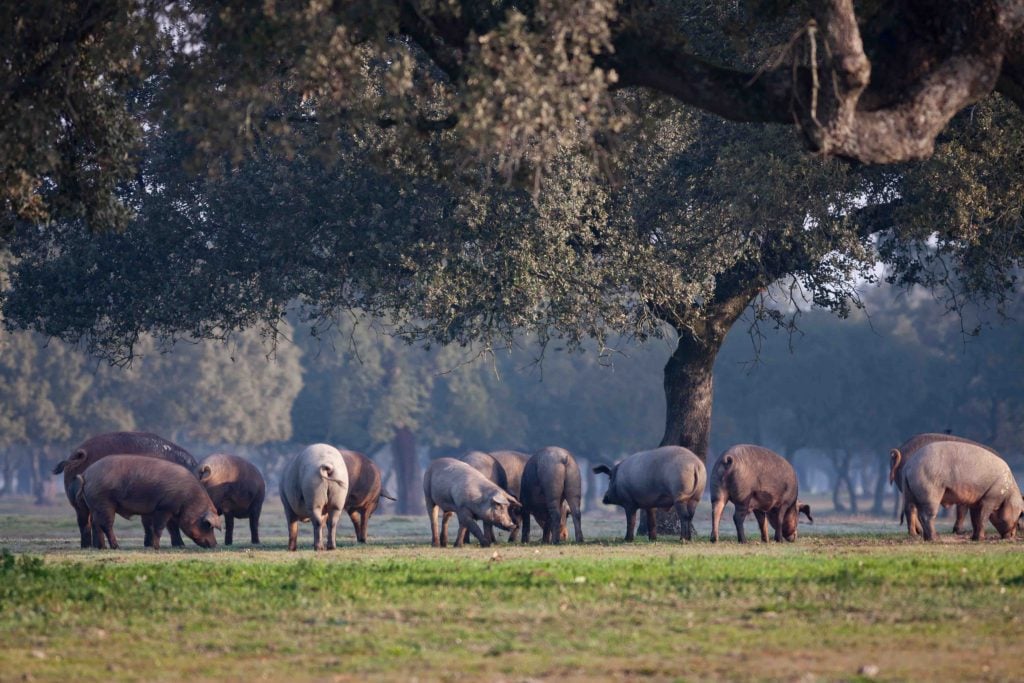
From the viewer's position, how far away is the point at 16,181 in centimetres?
1689

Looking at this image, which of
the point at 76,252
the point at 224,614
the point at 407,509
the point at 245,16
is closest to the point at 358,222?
the point at 76,252

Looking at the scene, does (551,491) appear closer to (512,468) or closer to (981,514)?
(512,468)

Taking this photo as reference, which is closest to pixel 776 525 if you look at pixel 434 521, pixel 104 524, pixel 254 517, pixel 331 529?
pixel 434 521

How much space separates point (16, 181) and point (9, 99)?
101cm

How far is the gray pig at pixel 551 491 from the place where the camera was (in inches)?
1127

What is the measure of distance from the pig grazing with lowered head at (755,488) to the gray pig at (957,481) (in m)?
2.70

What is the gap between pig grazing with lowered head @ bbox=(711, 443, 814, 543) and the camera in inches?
1051

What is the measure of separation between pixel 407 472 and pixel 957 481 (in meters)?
59.0

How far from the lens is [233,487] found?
29.7m

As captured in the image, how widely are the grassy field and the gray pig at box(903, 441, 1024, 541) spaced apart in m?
6.66

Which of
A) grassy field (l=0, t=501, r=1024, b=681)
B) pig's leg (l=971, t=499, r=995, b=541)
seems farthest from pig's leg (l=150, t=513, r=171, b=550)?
pig's leg (l=971, t=499, r=995, b=541)

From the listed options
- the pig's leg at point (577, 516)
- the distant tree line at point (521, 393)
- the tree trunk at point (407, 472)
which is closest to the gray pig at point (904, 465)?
the pig's leg at point (577, 516)

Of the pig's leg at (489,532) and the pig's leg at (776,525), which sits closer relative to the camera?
the pig's leg at (489,532)

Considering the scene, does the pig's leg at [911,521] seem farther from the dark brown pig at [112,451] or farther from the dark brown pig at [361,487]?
the dark brown pig at [112,451]
